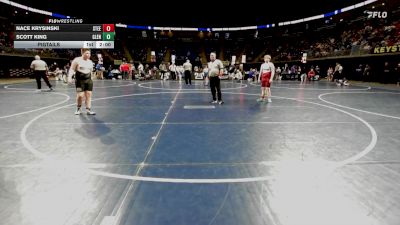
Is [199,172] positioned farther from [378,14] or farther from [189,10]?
[189,10]

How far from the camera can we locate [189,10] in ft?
128

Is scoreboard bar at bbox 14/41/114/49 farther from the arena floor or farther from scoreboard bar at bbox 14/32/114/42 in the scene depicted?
the arena floor

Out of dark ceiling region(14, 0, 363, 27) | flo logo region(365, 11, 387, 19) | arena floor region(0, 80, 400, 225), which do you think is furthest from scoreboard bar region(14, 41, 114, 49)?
flo logo region(365, 11, 387, 19)

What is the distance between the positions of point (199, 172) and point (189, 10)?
3873cm

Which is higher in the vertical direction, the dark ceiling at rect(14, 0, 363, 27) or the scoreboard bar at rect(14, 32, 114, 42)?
the dark ceiling at rect(14, 0, 363, 27)

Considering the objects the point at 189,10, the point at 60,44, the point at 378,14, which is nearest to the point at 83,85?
the point at 60,44

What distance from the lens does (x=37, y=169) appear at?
11.7 ft

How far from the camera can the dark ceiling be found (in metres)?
34.0

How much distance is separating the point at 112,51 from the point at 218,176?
153ft

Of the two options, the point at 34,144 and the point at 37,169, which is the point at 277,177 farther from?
the point at 34,144

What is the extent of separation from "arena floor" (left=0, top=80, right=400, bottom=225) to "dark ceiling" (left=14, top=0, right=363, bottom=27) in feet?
95.7

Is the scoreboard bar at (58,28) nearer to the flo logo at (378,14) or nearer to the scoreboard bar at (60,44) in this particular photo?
the scoreboard bar at (60,44)

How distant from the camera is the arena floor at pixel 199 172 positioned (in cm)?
254

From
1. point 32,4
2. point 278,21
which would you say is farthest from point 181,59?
point 32,4
